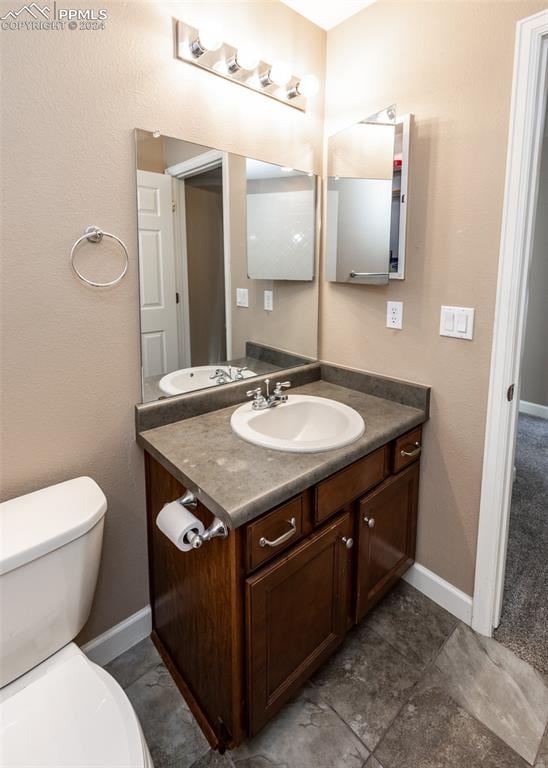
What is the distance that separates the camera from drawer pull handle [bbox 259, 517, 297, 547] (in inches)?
44.0

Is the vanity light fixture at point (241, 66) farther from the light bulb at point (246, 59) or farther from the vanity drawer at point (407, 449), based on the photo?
the vanity drawer at point (407, 449)

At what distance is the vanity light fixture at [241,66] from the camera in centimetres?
138

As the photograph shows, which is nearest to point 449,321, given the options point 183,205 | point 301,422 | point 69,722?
point 301,422

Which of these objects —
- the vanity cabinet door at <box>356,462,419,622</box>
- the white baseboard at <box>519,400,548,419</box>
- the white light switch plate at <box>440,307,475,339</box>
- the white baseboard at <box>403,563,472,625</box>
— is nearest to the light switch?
the white light switch plate at <box>440,307,475,339</box>

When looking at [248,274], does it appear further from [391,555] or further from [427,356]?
[391,555]

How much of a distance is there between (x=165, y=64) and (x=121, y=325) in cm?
82

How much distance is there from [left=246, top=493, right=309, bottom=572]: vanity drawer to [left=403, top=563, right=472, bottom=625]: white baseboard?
0.87 meters

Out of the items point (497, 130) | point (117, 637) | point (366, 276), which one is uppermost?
point (497, 130)

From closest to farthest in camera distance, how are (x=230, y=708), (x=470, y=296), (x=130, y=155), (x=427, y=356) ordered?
(x=230, y=708) < (x=130, y=155) < (x=470, y=296) < (x=427, y=356)

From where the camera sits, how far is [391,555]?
169 cm

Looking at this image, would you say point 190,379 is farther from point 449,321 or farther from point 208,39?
point 208,39

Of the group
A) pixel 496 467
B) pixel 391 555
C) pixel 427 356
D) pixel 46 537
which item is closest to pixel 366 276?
pixel 427 356

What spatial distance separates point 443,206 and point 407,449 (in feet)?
2.89

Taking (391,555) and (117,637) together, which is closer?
(117,637)
